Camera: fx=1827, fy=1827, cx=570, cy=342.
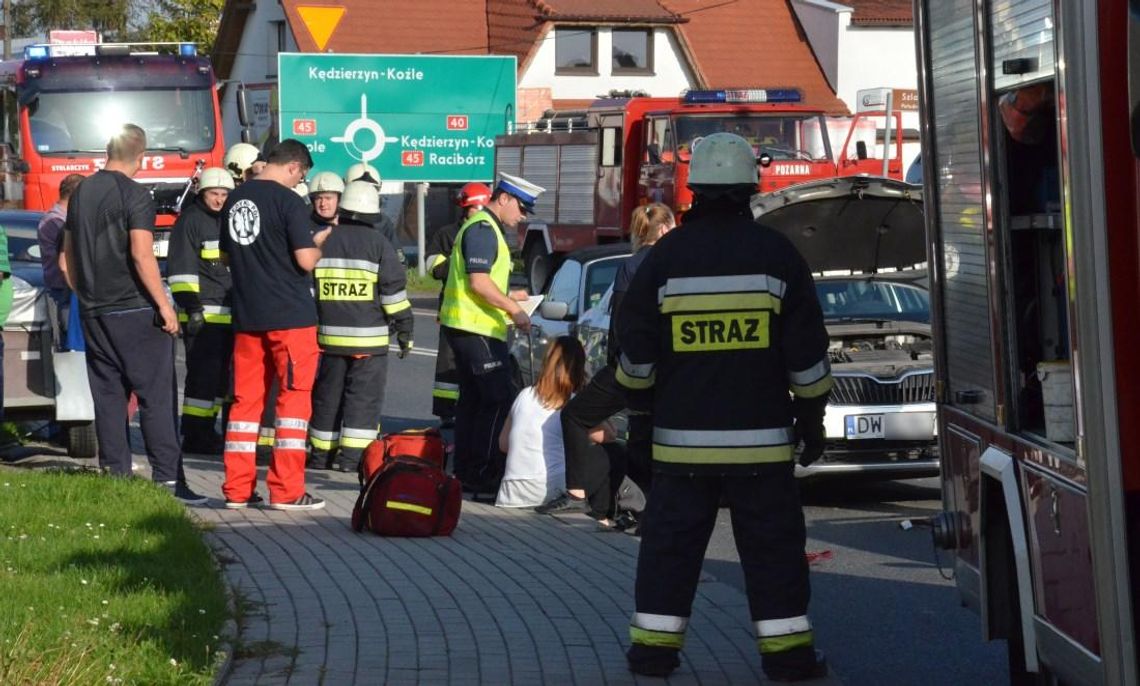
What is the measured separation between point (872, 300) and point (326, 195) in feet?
11.7

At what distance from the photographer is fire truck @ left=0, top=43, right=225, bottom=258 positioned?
2775cm

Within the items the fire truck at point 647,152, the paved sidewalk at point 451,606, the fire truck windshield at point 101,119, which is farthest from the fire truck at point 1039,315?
the fire truck windshield at point 101,119

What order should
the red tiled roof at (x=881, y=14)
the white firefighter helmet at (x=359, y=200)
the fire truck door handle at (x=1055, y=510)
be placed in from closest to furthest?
the fire truck door handle at (x=1055, y=510)
the white firefighter helmet at (x=359, y=200)
the red tiled roof at (x=881, y=14)

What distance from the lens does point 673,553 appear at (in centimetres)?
605

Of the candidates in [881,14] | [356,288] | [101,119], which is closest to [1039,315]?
[356,288]

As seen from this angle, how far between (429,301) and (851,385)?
2048 cm

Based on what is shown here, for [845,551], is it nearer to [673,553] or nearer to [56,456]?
[673,553]

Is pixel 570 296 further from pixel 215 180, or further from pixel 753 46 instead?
pixel 753 46

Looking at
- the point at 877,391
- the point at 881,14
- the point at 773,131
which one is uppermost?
the point at 881,14

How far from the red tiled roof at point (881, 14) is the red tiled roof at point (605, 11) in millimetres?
6036

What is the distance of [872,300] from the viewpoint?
37.9ft

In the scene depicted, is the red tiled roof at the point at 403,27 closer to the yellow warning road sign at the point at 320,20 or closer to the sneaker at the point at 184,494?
the yellow warning road sign at the point at 320,20

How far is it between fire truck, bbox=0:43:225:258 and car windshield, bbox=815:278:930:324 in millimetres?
17711

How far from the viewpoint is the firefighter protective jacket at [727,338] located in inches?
233
